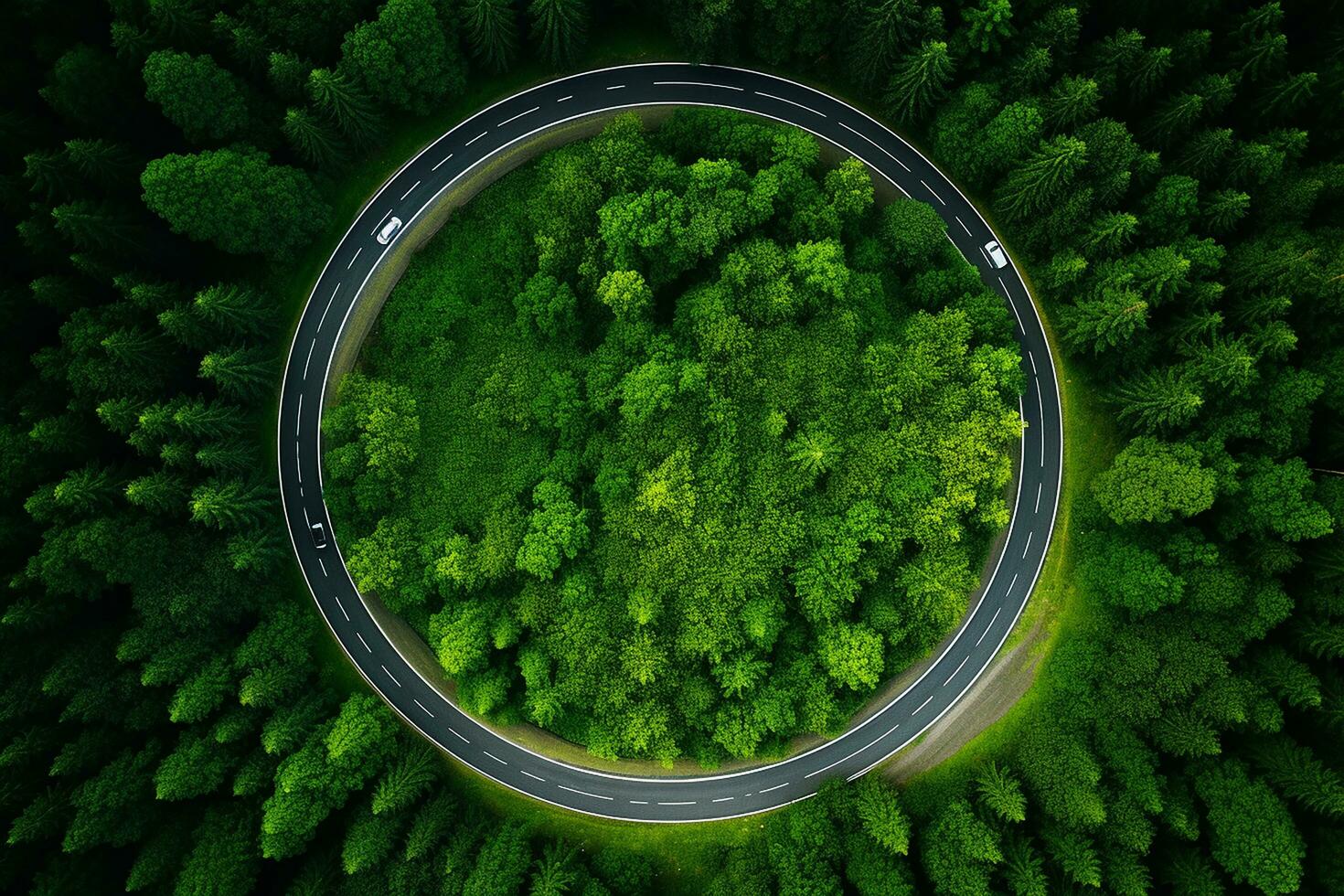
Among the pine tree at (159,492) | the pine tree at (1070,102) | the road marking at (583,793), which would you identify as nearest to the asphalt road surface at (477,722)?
the road marking at (583,793)

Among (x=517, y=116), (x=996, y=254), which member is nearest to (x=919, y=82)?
(x=996, y=254)

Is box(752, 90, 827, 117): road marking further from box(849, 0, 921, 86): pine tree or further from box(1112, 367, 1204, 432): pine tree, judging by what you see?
box(1112, 367, 1204, 432): pine tree

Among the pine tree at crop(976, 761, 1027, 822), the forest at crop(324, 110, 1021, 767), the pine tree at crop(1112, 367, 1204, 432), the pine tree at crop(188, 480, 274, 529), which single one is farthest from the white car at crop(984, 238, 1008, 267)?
the pine tree at crop(188, 480, 274, 529)

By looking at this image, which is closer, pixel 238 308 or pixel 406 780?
pixel 238 308

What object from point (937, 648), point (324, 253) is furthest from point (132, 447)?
point (937, 648)

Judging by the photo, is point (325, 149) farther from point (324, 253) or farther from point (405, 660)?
point (405, 660)

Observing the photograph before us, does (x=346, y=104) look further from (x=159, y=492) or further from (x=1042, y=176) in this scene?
(x=1042, y=176)
